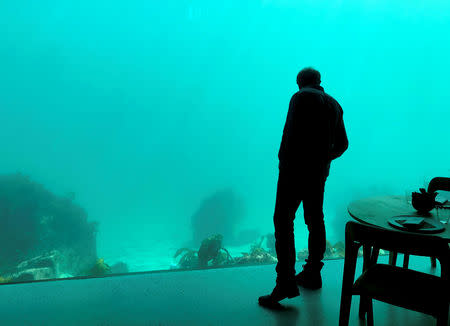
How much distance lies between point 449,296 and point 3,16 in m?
61.1

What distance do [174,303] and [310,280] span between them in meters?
0.95

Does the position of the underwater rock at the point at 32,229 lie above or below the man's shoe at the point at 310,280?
below

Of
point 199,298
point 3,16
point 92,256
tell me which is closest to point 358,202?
point 199,298

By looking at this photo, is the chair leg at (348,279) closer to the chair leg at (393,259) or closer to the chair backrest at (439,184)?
the chair leg at (393,259)

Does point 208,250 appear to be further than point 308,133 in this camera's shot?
Yes

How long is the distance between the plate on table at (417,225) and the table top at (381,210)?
0.07ft

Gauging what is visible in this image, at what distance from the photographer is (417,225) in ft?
4.52

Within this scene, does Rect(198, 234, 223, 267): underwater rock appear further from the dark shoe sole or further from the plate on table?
the plate on table

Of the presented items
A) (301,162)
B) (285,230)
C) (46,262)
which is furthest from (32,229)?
(301,162)

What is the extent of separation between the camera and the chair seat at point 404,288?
4.00 ft

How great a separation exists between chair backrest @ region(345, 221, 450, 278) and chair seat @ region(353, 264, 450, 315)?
4.9 inches

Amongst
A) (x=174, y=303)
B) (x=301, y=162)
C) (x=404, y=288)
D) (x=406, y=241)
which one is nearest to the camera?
(x=406, y=241)

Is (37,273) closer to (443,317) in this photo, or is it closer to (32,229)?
(32,229)

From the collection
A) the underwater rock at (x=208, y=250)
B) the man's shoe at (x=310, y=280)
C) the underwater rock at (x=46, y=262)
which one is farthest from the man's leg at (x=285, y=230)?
the underwater rock at (x=46, y=262)
